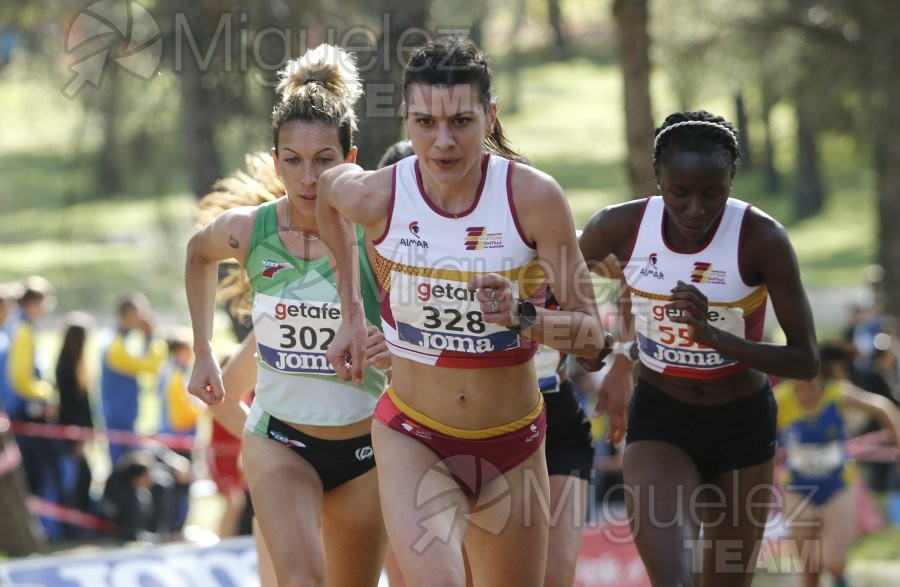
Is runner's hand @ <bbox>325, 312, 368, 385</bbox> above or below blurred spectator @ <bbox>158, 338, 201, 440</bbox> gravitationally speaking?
above

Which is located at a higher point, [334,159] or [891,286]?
[334,159]

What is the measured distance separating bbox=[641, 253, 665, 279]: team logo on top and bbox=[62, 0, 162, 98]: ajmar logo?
6.87 meters

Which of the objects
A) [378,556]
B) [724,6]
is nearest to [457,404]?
[378,556]

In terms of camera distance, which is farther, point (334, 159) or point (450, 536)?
point (334, 159)

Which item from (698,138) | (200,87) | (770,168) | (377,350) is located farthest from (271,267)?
(770,168)

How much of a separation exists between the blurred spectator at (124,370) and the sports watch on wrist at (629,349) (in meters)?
7.75

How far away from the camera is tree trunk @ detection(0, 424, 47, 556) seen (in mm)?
10445

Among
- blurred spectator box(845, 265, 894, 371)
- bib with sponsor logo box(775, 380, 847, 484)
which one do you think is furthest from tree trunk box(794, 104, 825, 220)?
bib with sponsor logo box(775, 380, 847, 484)

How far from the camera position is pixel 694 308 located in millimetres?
4426

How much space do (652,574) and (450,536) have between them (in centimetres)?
100

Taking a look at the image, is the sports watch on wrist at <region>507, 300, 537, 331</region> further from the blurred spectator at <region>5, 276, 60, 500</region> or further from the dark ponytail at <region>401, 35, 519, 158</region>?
the blurred spectator at <region>5, 276, 60, 500</region>

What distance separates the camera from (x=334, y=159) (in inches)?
189

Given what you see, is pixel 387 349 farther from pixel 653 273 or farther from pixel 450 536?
pixel 653 273

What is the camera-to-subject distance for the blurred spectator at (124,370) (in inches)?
480
